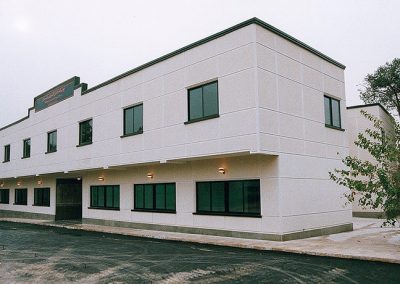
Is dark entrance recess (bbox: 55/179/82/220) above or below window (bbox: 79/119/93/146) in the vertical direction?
below

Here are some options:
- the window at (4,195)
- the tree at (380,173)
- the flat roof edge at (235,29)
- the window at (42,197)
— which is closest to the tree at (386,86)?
the flat roof edge at (235,29)

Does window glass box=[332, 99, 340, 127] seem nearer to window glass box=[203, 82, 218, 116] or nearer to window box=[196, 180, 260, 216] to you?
window box=[196, 180, 260, 216]

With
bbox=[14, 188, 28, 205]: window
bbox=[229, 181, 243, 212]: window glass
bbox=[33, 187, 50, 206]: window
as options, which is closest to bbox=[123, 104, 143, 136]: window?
bbox=[229, 181, 243, 212]: window glass

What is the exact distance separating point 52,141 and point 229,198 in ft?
52.9

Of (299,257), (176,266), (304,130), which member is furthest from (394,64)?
(176,266)

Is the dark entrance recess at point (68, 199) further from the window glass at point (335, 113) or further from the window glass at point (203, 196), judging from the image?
the window glass at point (335, 113)

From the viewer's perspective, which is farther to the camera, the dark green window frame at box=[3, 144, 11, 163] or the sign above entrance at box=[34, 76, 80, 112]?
the dark green window frame at box=[3, 144, 11, 163]

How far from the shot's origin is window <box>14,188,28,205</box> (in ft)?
111

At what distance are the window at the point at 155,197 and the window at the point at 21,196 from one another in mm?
17181

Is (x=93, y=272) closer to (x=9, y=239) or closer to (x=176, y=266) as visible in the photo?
(x=176, y=266)

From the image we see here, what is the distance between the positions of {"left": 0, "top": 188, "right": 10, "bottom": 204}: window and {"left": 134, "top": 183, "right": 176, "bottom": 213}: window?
22.3 meters

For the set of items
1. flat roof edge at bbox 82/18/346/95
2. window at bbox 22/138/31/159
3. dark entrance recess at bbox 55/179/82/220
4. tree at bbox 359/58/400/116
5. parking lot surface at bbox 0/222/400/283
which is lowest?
parking lot surface at bbox 0/222/400/283

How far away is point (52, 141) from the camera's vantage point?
27297mm

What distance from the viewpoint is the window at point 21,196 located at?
33906 millimetres
